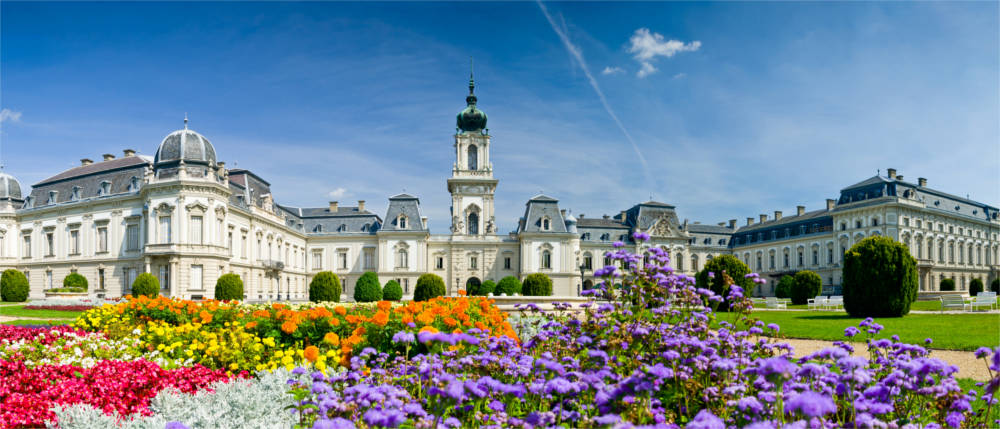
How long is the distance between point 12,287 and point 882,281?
46474mm

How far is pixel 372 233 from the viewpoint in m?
52.8

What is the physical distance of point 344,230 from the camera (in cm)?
5366

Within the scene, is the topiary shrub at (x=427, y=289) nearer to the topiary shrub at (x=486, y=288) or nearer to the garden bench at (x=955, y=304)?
the topiary shrub at (x=486, y=288)

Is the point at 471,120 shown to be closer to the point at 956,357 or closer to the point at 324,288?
the point at 324,288

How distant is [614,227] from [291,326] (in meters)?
56.3

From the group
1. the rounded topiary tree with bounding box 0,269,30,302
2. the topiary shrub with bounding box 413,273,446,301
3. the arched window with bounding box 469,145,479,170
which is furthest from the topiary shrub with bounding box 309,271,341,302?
the arched window with bounding box 469,145,479,170

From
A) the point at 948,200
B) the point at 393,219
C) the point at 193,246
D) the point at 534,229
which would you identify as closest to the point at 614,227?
the point at 534,229

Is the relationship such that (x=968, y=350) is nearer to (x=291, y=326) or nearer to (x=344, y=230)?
(x=291, y=326)

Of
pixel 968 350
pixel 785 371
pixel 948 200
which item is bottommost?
pixel 968 350

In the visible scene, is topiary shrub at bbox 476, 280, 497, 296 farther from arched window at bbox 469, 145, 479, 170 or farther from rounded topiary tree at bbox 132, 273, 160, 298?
rounded topiary tree at bbox 132, 273, 160, 298

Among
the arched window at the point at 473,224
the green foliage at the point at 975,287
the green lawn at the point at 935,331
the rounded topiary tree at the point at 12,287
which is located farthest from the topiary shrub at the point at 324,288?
the green foliage at the point at 975,287

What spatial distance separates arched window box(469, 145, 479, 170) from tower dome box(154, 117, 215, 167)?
22395 mm

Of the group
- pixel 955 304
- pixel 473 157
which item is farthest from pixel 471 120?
pixel 955 304

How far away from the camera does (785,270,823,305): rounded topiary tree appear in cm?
3450
